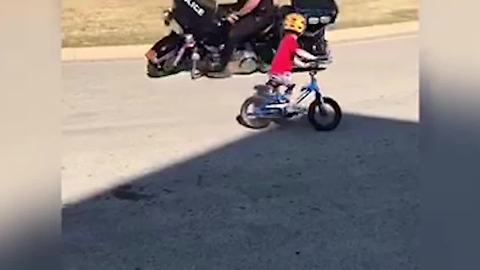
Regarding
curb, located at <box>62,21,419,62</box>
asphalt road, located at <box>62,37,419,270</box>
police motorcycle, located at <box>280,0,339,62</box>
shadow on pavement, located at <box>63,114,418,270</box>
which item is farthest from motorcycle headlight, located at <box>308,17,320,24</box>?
curb, located at <box>62,21,419,62</box>

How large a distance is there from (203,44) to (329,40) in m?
2.95

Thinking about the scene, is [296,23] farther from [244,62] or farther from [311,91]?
[244,62]

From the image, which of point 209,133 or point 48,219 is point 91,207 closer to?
point 209,133

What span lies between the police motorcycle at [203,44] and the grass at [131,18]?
7.81ft

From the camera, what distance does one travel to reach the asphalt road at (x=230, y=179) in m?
6.05

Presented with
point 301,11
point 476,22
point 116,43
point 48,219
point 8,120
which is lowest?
point 116,43

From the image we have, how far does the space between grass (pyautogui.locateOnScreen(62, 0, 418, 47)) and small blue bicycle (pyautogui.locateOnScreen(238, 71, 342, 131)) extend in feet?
15.8

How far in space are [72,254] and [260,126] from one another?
349cm

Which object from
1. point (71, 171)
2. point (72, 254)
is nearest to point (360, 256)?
point (72, 254)

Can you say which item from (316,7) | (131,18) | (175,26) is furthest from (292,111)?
(131,18)

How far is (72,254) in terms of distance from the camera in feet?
19.8

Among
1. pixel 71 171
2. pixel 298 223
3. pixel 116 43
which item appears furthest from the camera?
pixel 116 43

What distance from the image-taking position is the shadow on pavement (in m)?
5.93

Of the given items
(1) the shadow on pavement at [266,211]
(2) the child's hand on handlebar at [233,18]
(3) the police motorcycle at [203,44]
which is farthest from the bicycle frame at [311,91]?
(2) the child's hand on handlebar at [233,18]
